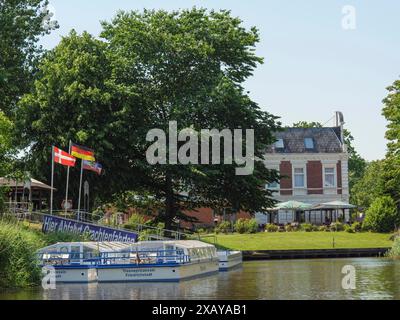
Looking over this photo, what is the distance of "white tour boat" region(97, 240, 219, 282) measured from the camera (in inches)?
1586

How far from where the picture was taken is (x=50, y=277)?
130 ft

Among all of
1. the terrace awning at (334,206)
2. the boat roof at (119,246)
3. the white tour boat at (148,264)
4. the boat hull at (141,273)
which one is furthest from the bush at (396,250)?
the boat hull at (141,273)

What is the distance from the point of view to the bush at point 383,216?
7219cm

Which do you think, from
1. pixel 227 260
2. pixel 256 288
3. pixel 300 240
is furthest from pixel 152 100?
pixel 256 288

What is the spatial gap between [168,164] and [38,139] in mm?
9928

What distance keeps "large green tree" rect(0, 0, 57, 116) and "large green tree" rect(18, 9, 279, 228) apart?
2954 millimetres

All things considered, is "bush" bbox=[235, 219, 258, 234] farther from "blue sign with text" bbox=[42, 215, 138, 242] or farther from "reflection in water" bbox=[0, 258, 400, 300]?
"reflection in water" bbox=[0, 258, 400, 300]

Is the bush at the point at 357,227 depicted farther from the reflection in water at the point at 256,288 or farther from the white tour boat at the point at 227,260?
the reflection in water at the point at 256,288

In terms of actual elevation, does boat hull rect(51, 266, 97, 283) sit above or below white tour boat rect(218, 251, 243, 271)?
below

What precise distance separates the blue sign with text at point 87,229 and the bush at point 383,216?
2937 cm

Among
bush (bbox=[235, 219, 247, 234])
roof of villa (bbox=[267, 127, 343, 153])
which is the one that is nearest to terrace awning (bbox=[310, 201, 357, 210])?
bush (bbox=[235, 219, 247, 234])

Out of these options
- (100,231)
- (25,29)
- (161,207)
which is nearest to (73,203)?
(100,231)

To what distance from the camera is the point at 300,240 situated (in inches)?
2650
